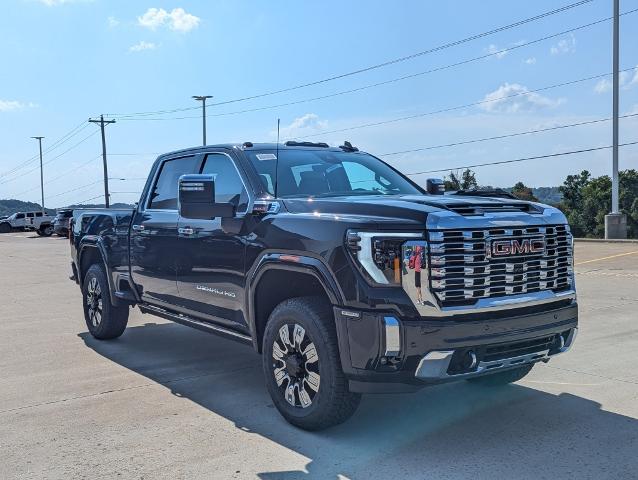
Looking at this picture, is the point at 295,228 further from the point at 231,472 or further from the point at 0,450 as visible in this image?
the point at 0,450

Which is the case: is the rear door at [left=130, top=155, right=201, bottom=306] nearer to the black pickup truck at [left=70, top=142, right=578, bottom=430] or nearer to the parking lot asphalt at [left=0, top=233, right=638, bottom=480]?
the black pickup truck at [left=70, top=142, right=578, bottom=430]

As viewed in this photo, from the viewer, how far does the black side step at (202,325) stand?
4986 millimetres

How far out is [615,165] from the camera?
85.7 feet

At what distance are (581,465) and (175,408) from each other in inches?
109

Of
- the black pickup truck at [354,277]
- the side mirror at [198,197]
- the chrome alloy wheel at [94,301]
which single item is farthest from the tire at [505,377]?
the chrome alloy wheel at [94,301]

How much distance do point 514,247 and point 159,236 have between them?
3258 millimetres

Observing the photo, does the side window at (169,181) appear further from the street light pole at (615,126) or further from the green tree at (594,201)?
the green tree at (594,201)

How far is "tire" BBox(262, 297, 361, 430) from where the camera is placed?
13.2 ft

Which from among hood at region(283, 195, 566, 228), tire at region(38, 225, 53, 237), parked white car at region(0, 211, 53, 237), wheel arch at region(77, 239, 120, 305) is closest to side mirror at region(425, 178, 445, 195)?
hood at region(283, 195, 566, 228)

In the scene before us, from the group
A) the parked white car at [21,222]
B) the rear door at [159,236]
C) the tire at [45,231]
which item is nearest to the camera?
the rear door at [159,236]

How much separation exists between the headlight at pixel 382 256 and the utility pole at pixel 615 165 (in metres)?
24.2

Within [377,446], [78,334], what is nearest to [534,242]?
[377,446]

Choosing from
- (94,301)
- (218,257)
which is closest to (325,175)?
(218,257)

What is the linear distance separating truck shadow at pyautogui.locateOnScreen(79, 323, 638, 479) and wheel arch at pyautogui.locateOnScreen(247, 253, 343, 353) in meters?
0.71
